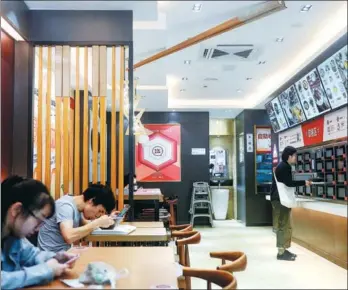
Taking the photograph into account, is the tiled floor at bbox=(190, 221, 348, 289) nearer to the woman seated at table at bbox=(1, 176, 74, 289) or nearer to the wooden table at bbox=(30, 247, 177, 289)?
the wooden table at bbox=(30, 247, 177, 289)

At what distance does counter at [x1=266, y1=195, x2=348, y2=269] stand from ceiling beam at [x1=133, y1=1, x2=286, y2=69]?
1964 millimetres

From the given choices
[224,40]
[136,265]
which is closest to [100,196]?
[136,265]

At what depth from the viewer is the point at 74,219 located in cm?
265

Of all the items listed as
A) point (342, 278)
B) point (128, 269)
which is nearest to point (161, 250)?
point (128, 269)

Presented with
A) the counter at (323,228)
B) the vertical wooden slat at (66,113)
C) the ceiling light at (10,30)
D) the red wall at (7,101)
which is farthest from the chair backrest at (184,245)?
the ceiling light at (10,30)

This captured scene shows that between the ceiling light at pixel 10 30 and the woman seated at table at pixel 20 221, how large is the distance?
2011mm

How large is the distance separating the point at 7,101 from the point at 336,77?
3.01 metres

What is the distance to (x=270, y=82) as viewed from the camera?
652 cm

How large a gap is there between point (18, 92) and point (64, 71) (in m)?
0.44

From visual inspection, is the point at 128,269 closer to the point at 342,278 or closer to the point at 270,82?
the point at 342,278

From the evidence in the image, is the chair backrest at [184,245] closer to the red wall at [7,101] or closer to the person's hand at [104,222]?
the person's hand at [104,222]

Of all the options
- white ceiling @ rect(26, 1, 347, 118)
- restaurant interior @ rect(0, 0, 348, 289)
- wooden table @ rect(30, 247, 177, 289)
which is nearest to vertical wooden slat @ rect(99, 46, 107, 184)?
restaurant interior @ rect(0, 0, 348, 289)

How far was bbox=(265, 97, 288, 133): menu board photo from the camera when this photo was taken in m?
6.71

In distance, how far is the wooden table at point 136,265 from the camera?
1.51 metres
